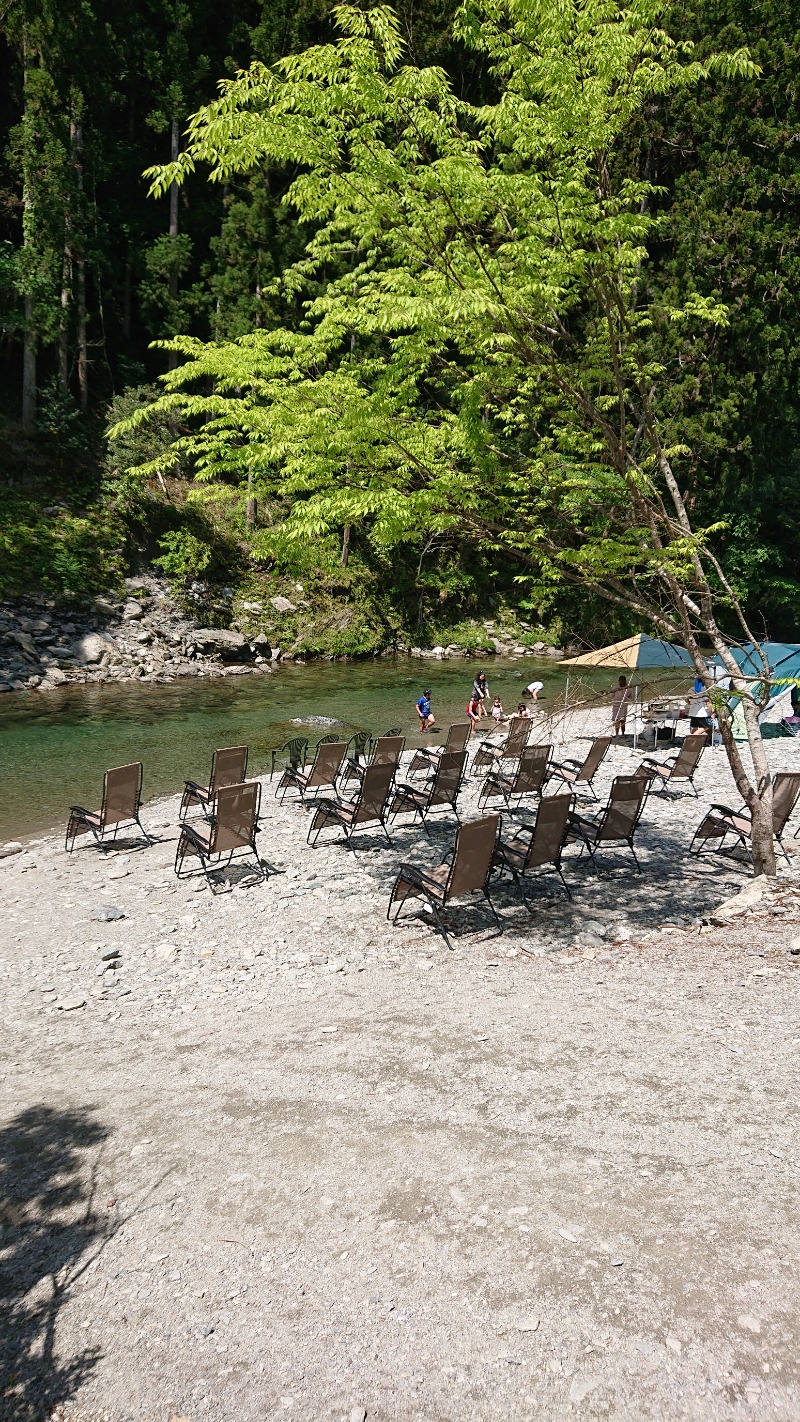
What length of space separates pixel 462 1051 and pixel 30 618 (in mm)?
24698

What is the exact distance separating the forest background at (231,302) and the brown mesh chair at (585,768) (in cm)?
1282

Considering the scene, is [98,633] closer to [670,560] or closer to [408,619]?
[408,619]

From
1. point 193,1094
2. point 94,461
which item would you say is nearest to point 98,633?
point 94,461

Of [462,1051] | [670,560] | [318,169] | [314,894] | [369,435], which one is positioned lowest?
[314,894]

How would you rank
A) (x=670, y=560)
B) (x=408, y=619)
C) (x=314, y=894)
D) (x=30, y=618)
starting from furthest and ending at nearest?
(x=408, y=619) → (x=30, y=618) → (x=314, y=894) → (x=670, y=560)

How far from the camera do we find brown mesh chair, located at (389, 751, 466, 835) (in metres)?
11.6

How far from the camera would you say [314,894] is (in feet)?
31.0

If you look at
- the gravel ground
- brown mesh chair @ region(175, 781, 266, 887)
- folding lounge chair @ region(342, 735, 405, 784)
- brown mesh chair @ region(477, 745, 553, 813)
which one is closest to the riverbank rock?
folding lounge chair @ region(342, 735, 405, 784)

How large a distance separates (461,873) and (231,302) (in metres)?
32.7

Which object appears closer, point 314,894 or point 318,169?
point 318,169

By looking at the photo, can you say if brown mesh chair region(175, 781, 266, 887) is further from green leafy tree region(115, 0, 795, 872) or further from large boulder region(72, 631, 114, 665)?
large boulder region(72, 631, 114, 665)

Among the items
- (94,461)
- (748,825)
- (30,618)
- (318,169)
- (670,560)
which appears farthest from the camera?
(94,461)

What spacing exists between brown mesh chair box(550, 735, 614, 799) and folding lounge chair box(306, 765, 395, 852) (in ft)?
12.0

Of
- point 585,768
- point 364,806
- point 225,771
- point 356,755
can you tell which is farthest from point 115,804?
point 585,768
